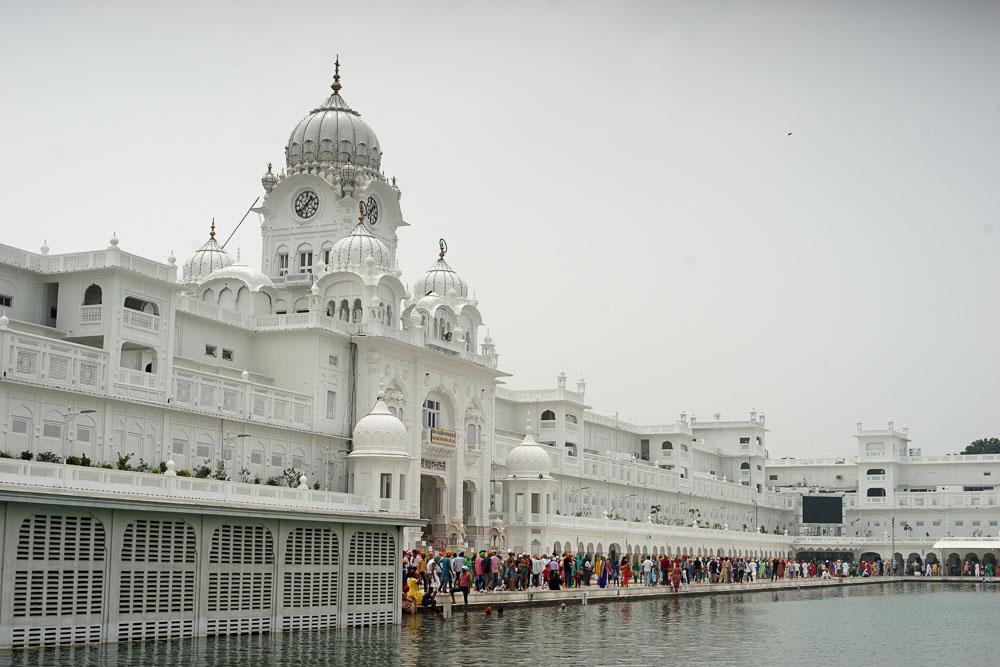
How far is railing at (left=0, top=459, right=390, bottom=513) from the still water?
3532mm

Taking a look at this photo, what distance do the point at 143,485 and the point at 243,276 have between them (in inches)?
1034

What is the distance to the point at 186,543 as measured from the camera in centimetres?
2569

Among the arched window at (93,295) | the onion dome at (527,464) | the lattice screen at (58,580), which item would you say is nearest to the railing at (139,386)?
the arched window at (93,295)

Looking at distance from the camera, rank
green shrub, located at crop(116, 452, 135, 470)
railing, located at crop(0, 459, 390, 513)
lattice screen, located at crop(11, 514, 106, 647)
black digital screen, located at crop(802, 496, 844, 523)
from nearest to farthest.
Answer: lattice screen, located at crop(11, 514, 106, 647) → railing, located at crop(0, 459, 390, 513) → green shrub, located at crop(116, 452, 135, 470) → black digital screen, located at crop(802, 496, 844, 523)

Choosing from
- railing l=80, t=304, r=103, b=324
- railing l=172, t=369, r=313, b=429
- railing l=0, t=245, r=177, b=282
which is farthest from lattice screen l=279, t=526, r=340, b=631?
railing l=172, t=369, r=313, b=429

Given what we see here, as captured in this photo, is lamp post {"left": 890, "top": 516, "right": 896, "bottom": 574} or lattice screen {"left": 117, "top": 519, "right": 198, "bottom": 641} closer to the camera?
lattice screen {"left": 117, "top": 519, "right": 198, "bottom": 641}

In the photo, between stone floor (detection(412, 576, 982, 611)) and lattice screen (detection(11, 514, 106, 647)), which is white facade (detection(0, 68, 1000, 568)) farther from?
lattice screen (detection(11, 514, 106, 647))

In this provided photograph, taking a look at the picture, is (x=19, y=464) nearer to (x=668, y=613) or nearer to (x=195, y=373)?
(x=195, y=373)

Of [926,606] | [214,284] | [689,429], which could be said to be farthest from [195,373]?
[689,429]

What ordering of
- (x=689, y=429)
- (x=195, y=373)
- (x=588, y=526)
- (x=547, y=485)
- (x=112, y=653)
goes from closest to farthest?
1. (x=112, y=653)
2. (x=195, y=373)
3. (x=547, y=485)
4. (x=588, y=526)
5. (x=689, y=429)

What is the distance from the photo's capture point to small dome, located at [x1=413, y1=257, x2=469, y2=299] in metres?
61.8

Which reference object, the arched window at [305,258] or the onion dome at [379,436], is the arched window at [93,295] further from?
the arched window at [305,258]

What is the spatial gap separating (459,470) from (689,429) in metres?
41.4

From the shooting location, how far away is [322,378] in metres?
48.0
